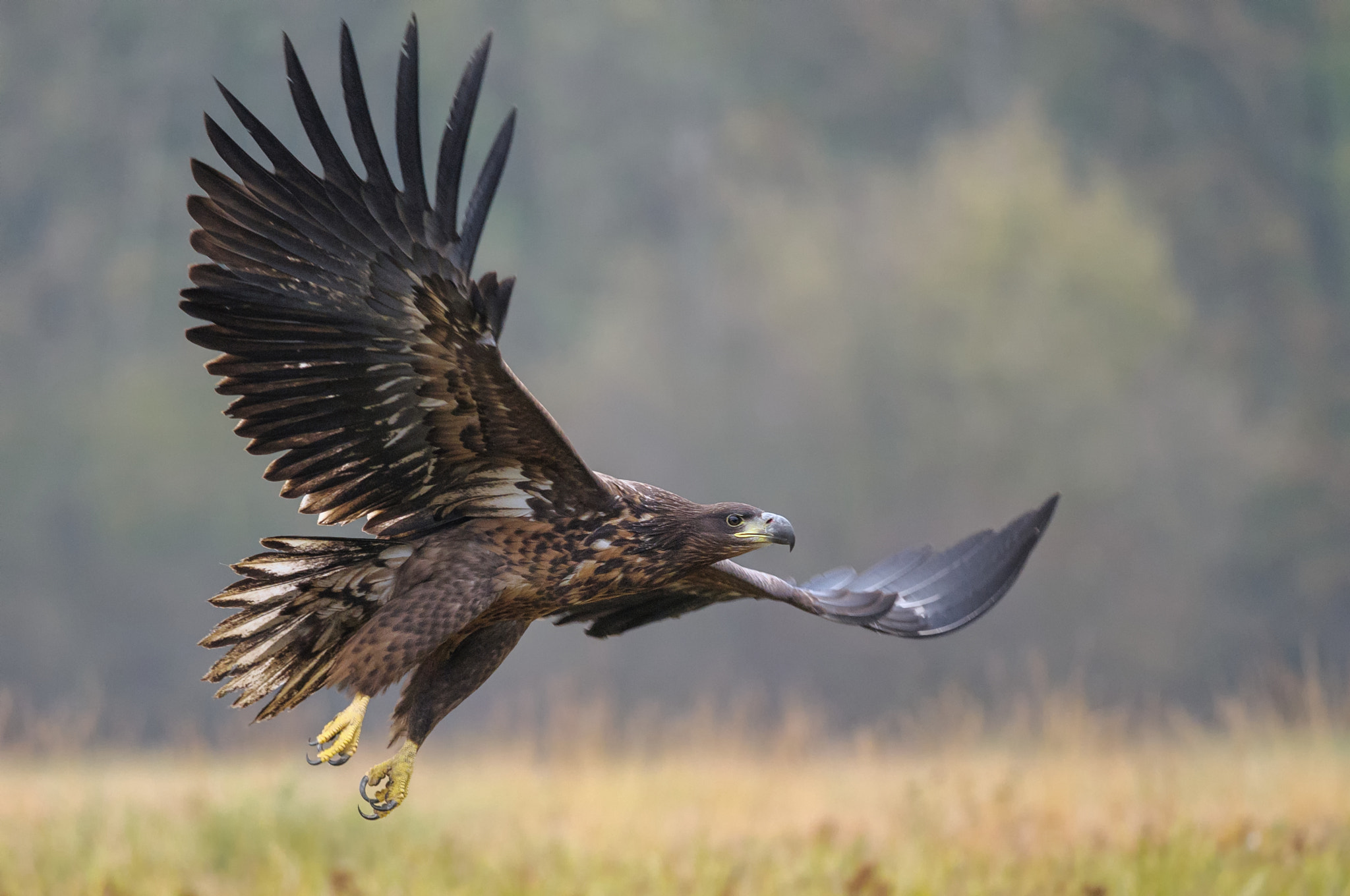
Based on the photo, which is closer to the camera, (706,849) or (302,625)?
(302,625)

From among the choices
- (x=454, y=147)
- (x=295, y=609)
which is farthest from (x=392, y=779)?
(x=454, y=147)

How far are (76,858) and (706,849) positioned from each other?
308cm

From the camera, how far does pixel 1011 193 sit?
55.1ft

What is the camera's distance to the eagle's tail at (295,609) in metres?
3.99

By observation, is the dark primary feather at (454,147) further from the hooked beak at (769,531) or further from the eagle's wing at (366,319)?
the hooked beak at (769,531)

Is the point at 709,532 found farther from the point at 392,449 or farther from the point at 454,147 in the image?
the point at 454,147

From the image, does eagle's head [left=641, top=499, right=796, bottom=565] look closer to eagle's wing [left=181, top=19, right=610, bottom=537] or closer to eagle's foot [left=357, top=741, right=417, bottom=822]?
eagle's wing [left=181, top=19, right=610, bottom=537]

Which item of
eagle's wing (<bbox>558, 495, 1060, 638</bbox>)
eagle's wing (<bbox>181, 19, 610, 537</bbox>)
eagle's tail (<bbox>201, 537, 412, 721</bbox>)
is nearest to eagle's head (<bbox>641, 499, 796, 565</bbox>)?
eagle's wing (<bbox>181, 19, 610, 537</bbox>)

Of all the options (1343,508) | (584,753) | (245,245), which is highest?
(1343,508)

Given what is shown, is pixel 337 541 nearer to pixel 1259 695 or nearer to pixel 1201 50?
pixel 1259 695

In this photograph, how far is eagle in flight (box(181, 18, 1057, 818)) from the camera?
360cm

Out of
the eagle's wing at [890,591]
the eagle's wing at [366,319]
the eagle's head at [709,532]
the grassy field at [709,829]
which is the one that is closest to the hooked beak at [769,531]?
the eagle's head at [709,532]

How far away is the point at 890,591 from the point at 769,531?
4.84 ft

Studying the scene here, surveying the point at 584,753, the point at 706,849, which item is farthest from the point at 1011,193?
the point at 706,849
